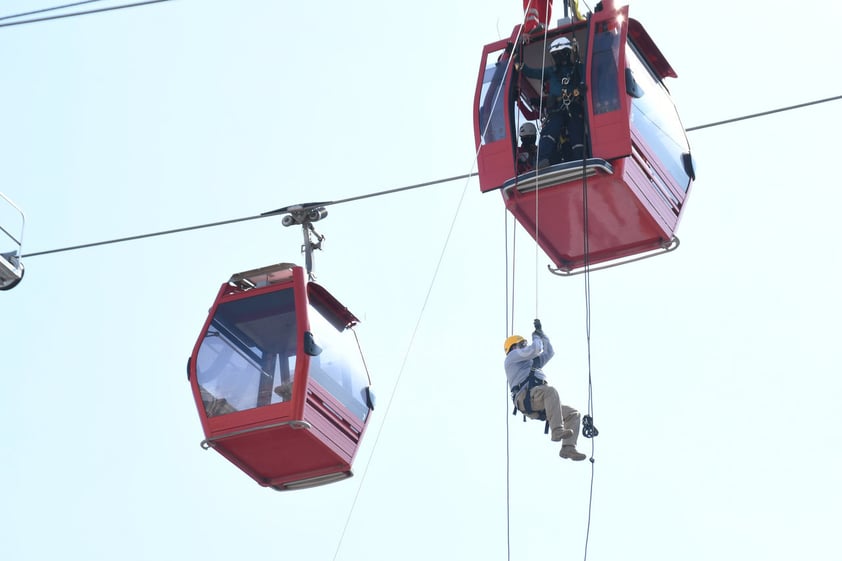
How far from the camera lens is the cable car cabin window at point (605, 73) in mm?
19047

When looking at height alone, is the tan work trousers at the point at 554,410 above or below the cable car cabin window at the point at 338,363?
below

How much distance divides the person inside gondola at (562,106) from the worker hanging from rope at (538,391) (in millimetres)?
1562

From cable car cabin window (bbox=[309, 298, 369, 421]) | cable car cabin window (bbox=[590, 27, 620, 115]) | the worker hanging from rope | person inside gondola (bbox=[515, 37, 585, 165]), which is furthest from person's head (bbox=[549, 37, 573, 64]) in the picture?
cable car cabin window (bbox=[309, 298, 369, 421])

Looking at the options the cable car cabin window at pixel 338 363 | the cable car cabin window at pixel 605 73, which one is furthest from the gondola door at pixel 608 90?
the cable car cabin window at pixel 338 363

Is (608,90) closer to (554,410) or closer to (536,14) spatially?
(536,14)

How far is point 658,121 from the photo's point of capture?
19.7m

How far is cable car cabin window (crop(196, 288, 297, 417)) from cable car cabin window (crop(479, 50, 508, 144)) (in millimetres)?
2620

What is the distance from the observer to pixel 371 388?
21547 millimetres

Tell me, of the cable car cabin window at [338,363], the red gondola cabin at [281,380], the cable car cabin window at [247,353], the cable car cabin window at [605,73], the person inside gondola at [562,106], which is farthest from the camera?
the cable car cabin window at [338,363]

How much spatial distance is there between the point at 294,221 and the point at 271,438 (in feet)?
7.26

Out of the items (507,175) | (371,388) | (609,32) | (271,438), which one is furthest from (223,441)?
(609,32)

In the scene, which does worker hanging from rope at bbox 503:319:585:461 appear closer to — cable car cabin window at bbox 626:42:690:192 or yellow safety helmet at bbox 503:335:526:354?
yellow safety helmet at bbox 503:335:526:354

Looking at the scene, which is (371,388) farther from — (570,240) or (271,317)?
(570,240)

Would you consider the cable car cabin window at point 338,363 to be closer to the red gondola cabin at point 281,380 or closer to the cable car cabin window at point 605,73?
the red gondola cabin at point 281,380
